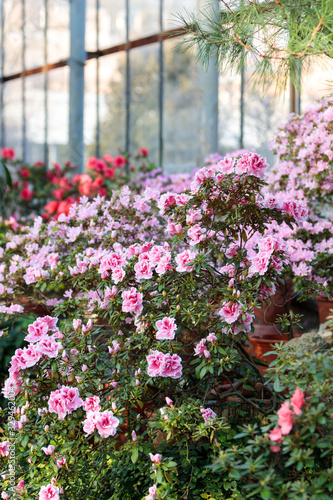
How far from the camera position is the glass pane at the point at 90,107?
5.61 m

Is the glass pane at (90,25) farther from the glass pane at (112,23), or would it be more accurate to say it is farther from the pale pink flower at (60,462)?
the pale pink flower at (60,462)

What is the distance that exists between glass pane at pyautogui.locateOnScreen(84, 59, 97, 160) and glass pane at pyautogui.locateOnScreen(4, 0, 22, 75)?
64.5 inches

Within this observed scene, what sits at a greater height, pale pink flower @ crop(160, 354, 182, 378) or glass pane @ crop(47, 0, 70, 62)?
glass pane @ crop(47, 0, 70, 62)

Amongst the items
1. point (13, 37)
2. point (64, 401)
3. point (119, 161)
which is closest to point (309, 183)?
point (64, 401)

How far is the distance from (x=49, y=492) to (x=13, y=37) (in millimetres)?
6432

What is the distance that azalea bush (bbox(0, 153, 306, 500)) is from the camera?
182cm

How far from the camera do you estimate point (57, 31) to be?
6.31 m

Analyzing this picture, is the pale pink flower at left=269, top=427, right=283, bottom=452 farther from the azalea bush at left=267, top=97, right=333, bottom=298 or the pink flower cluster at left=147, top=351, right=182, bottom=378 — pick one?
the azalea bush at left=267, top=97, right=333, bottom=298

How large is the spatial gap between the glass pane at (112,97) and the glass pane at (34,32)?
1.21m

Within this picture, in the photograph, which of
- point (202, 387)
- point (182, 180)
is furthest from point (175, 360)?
point (182, 180)

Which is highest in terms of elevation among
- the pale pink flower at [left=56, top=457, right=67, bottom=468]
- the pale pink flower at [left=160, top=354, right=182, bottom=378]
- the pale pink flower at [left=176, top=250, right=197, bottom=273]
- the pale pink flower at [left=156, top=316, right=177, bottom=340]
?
the pale pink flower at [left=176, top=250, right=197, bottom=273]

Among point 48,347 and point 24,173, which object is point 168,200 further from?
point 24,173

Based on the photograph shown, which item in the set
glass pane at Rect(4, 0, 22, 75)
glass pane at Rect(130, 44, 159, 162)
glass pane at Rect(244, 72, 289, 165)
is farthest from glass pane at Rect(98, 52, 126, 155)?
glass pane at Rect(4, 0, 22, 75)

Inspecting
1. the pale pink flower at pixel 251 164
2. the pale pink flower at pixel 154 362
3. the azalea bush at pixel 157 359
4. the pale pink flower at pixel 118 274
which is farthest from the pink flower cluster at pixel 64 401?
the pale pink flower at pixel 251 164
